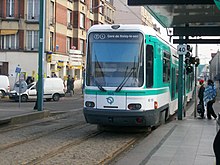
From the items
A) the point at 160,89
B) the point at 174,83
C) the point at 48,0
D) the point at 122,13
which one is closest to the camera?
the point at 160,89

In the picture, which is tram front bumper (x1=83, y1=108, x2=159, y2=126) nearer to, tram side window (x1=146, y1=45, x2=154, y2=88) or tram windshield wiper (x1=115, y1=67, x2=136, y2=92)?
tram windshield wiper (x1=115, y1=67, x2=136, y2=92)

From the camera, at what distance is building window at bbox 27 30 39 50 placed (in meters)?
47.5

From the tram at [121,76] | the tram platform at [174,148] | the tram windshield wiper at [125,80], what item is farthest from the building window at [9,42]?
the tram windshield wiper at [125,80]

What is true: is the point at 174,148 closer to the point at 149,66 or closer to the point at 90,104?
the point at 149,66

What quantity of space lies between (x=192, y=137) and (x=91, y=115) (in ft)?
10.3

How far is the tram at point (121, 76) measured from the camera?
40.3 ft

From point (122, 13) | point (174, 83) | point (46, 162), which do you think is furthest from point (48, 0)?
point (122, 13)

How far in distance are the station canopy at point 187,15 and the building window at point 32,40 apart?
3029 cm

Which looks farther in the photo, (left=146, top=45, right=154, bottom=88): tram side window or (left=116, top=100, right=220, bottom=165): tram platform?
(left=146, top=45, right=154, bottom=88): tram side window

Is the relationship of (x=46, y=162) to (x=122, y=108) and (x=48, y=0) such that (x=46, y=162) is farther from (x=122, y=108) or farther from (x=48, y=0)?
(x=48, y=0)

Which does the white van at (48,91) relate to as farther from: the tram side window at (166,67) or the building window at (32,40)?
the tram side window at (166,67)

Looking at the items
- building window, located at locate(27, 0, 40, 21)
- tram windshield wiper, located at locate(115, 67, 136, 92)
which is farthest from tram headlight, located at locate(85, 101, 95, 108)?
building window, located at locate(27, 0, 40, 21)

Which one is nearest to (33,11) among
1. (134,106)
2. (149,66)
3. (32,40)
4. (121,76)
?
(32,40)

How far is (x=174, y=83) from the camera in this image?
18.6m
